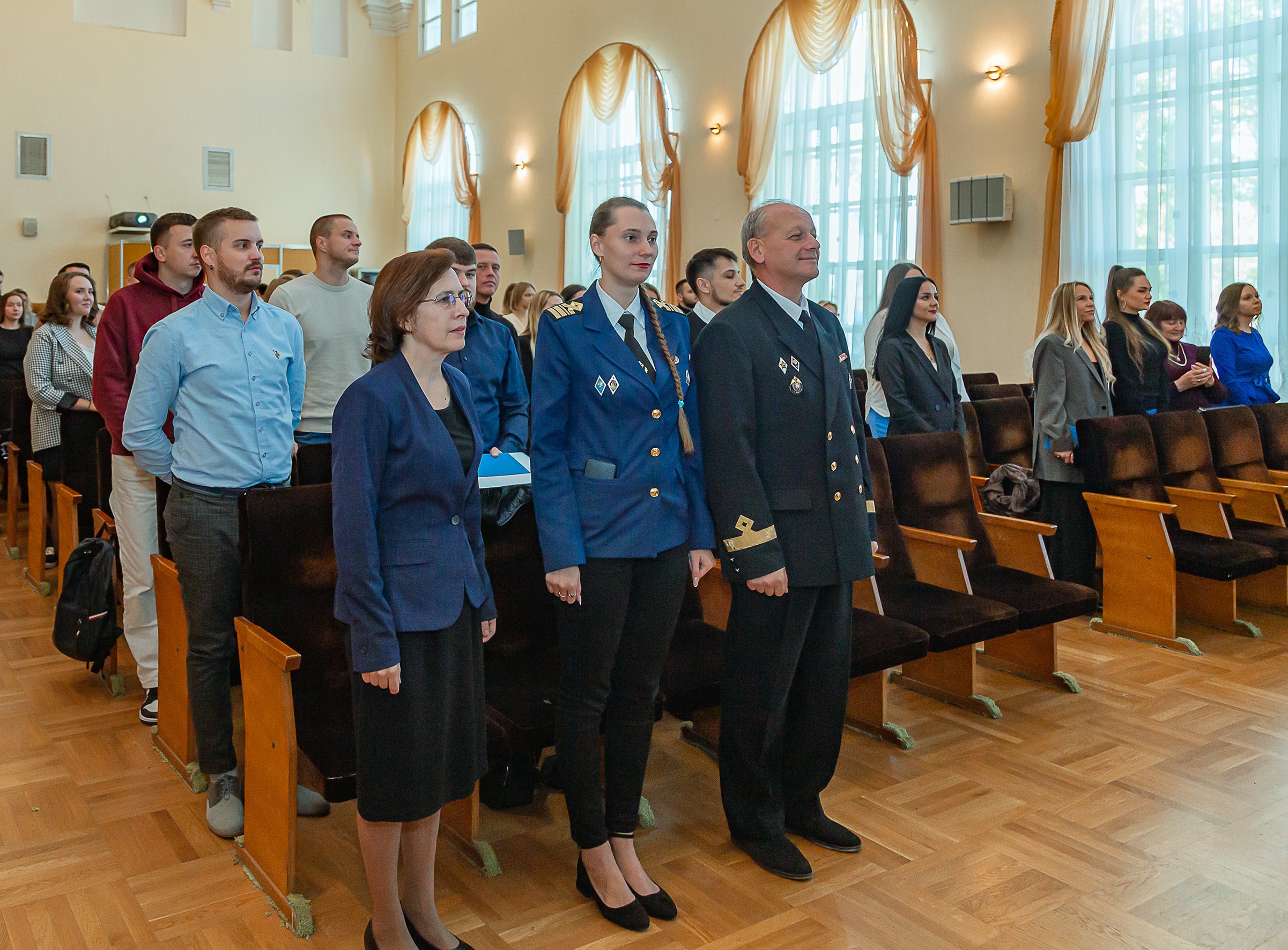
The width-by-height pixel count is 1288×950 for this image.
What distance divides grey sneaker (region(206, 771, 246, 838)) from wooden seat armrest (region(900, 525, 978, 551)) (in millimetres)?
2334

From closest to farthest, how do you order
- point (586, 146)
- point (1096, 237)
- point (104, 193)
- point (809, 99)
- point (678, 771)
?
1. point (678, 771)
2. point (1096, 237)
3. point (809, 99)
4. point (586, 146)
5. point (104, 193)

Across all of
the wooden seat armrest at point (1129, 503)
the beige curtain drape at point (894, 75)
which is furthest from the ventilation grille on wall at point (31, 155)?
the wooden seat armrest at point (1129, 503)

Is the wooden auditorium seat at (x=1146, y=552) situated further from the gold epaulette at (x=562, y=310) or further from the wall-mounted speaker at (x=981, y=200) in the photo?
the wall-mounted speaker at (x=981, y=200)

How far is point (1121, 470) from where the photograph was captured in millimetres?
4551

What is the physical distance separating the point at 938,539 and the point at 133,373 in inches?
104

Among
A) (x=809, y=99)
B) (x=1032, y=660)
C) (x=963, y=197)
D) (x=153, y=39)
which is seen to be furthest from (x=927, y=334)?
(x=153, y=39)

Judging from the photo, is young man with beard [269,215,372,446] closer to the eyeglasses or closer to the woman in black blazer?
the eyeglasses

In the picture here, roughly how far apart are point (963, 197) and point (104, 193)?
10260 millimetres

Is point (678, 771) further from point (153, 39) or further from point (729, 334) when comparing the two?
point (153, 39)

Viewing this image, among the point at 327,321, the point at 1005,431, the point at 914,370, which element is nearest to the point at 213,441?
the point at 327,321

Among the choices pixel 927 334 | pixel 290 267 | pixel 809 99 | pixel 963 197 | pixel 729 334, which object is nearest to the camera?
pixel 729 334

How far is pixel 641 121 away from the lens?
10.8 meters

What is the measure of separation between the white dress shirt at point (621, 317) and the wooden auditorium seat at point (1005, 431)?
336 cm

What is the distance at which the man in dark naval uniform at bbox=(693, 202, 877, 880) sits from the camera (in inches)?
94.3
